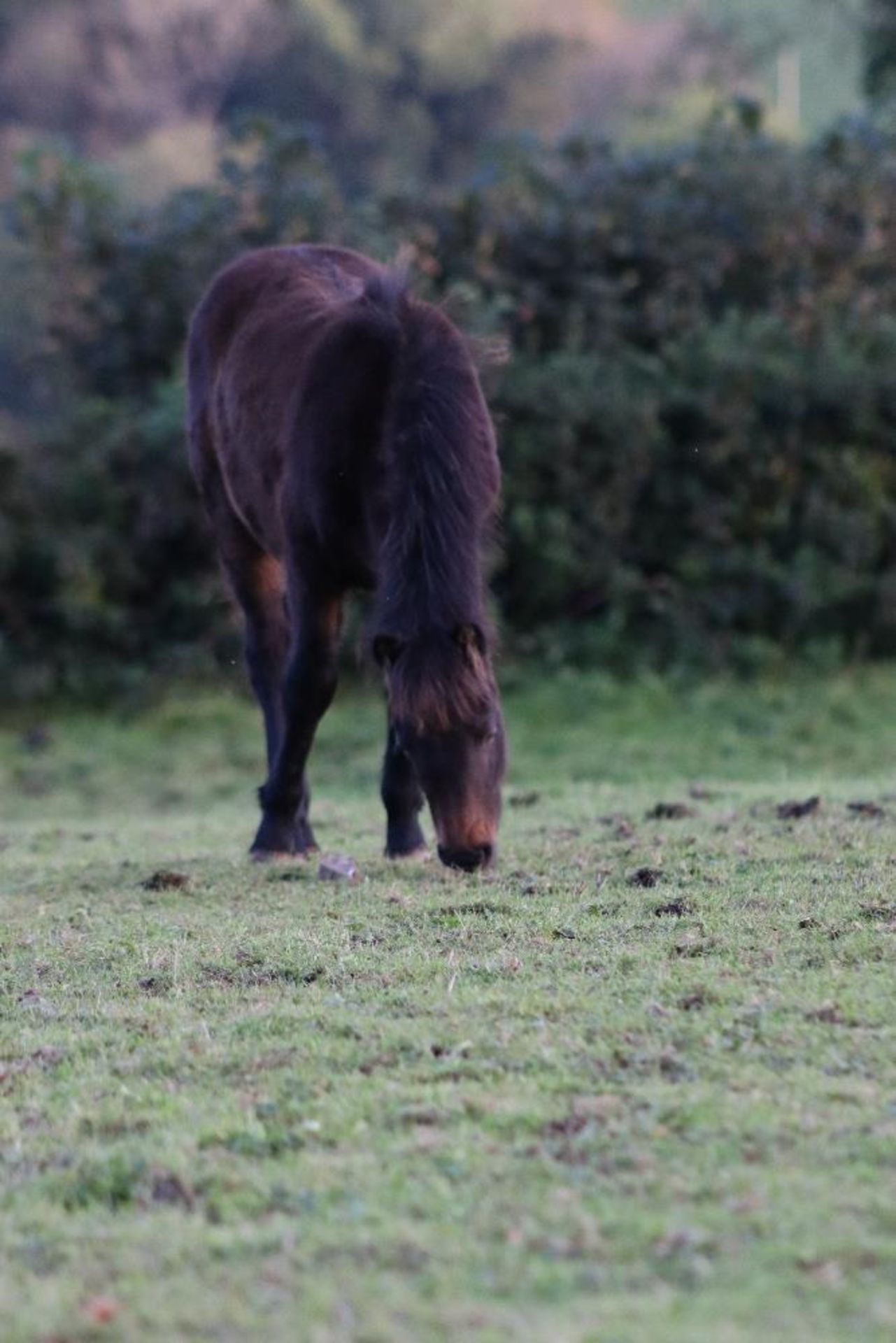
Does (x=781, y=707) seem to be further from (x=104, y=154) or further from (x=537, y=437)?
(x=104, y=154)

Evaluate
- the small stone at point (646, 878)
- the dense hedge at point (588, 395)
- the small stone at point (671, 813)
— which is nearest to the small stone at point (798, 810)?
the small stone at point (671, 813)

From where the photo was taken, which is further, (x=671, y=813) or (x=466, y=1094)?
(x=671, y=813)

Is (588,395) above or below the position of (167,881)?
above

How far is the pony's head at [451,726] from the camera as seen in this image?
6051mm

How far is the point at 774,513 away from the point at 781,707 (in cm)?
182

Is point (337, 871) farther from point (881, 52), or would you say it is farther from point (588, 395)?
point (881, 52)

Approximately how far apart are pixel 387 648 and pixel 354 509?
904 mm

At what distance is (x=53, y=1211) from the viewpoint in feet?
11.3

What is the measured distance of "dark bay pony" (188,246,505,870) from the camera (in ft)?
20.2

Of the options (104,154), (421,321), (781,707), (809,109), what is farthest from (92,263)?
(809,109)

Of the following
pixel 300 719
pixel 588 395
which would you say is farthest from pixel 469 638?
pixel 588 395

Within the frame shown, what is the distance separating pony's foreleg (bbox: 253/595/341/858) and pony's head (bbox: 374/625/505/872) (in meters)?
1.01

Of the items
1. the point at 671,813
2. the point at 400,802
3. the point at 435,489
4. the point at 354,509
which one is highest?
the point at 435,489

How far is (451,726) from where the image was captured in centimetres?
612
